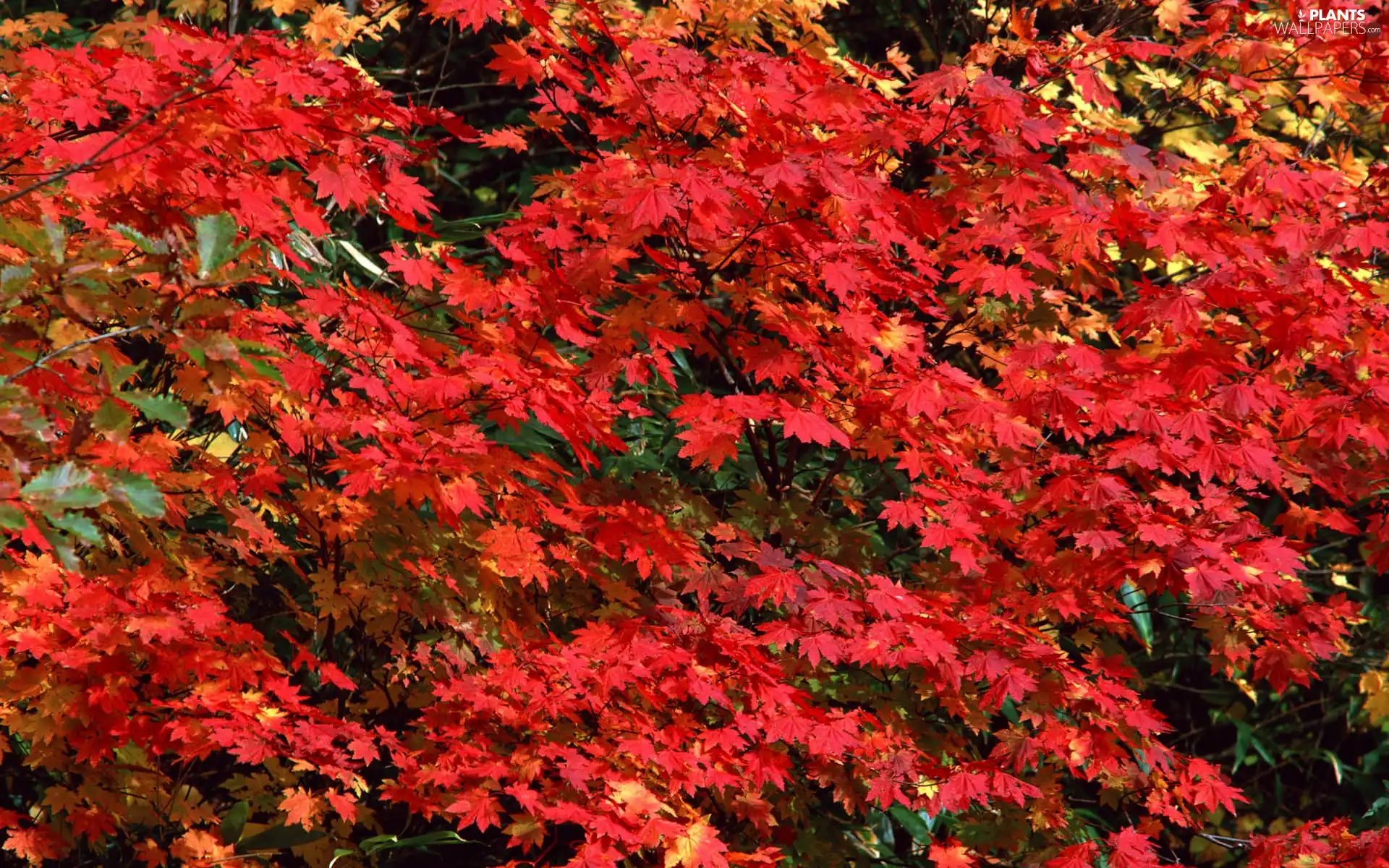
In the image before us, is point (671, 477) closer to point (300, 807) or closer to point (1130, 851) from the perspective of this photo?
point (300, 807)

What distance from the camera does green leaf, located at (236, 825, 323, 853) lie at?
11.1ft

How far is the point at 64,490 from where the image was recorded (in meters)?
1.76

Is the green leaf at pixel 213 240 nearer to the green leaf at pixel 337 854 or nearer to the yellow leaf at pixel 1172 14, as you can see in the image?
the green leaf at pixel 337 854

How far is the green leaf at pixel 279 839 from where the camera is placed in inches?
133

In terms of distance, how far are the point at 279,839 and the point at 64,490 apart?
1.90 m

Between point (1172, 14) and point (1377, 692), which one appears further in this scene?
point (1377, 692)

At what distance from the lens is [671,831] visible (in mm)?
2982

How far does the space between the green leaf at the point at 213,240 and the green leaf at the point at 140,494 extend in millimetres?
333

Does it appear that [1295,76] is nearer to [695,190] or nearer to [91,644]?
[695,190]

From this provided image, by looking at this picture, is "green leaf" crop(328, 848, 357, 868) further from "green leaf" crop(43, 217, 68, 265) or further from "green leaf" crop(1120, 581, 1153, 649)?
"green leaf" crop(1120, 581, 1153, 649)

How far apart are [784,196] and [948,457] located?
0.84 metres

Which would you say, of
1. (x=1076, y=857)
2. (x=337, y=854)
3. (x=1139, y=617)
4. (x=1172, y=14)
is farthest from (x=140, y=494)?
(x=1139, y=617)

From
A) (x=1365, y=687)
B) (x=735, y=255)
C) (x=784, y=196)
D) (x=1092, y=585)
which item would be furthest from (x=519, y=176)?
(x=1365, y=687)

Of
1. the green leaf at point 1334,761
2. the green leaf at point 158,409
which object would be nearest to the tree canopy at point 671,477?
the green leaf at point 158,409
